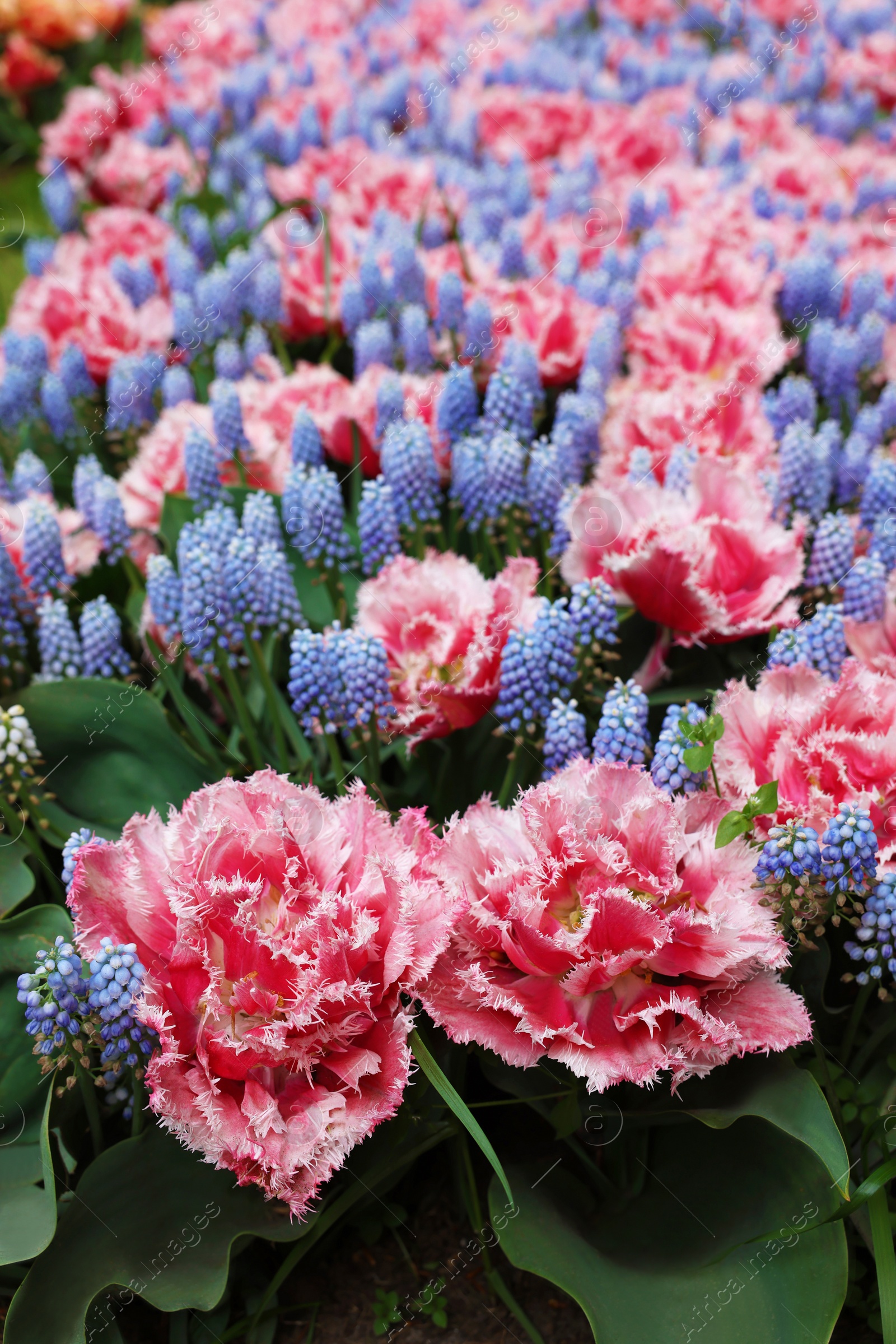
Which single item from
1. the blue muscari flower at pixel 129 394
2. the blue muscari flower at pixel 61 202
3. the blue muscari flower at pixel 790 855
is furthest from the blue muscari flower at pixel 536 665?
the blue muscari flower at pixel 61 202

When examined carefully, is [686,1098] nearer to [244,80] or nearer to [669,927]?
[669,927]

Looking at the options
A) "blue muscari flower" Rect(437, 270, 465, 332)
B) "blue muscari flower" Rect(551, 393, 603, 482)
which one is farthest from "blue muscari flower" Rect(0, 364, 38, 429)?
"blue muscari flower" Rect(551, 393, 603, 482)

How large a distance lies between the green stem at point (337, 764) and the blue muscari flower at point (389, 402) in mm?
773

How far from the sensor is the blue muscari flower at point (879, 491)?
6.39ft

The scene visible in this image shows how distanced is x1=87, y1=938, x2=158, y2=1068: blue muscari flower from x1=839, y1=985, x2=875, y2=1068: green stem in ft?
2.86

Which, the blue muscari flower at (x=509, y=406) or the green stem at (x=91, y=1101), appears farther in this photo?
the blue muscari flower at (x=509, y=406)

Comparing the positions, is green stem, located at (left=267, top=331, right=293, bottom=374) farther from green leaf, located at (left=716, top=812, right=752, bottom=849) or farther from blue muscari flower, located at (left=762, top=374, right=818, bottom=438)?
green leaf, located at (left=716, top=812, right=752, bottom=849)

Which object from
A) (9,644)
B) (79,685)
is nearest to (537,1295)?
(79,685)

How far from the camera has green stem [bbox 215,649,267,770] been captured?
70.4 inches

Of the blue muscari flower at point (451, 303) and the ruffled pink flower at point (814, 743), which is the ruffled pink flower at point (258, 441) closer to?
the blue muscari flower at point (451, 303)

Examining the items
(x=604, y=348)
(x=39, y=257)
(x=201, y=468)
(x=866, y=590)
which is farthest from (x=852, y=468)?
(x=39, y=257)

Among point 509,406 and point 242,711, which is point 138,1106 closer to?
point 242,711

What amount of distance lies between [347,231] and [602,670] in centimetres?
185

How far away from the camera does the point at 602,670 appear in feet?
6.33
